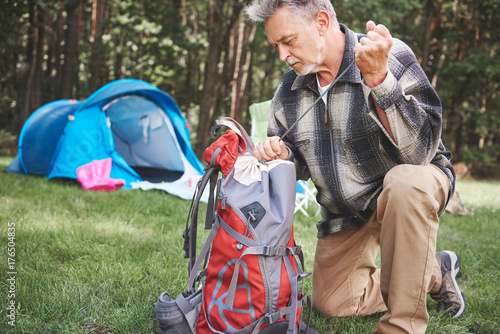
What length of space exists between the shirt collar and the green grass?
1.02 m

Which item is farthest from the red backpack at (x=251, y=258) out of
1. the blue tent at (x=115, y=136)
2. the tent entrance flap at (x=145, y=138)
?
the tent entrance flap at (x=145, y=138)

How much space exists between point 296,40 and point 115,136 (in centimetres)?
453

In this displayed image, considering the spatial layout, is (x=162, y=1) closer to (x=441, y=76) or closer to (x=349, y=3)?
(x=349, y=3)

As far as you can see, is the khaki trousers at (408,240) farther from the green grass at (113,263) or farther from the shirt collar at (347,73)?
the shirt collar at (347,73)

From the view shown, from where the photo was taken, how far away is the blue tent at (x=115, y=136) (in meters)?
5.05

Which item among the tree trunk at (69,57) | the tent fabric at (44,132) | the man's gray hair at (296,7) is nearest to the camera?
the man's gray hair at (296,7)

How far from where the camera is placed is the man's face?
5.71ft

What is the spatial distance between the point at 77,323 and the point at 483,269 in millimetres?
2253

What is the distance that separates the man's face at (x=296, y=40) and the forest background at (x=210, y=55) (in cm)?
763

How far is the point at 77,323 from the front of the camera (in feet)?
5.24

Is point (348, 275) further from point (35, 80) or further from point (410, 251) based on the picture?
point (35, 80)

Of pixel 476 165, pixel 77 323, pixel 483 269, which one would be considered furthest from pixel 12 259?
pixel 476 165

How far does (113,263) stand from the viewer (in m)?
2.20

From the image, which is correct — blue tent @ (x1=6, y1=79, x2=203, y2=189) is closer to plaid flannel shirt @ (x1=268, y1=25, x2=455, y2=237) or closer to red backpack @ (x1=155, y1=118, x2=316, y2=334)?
plaid flannel shirt @ (x1=268, y1=25, x2=455, y2=237)
